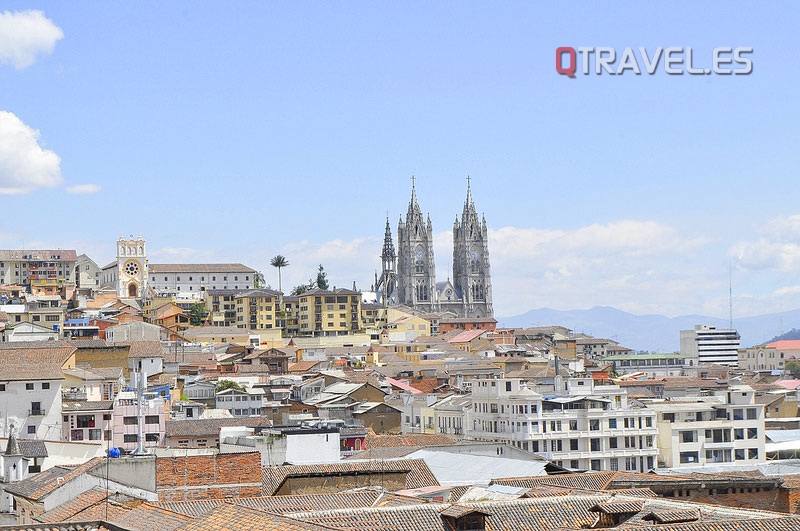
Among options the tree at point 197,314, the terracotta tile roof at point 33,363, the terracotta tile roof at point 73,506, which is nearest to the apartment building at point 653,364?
the tree at point 197,314

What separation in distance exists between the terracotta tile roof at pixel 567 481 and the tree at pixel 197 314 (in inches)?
4976

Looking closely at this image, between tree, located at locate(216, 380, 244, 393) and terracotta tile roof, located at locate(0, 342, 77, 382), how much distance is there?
45.6 ft

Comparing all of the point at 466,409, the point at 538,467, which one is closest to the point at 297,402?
the point at 466,409

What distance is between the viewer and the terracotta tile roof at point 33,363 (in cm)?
6294

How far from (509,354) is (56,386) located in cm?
8667

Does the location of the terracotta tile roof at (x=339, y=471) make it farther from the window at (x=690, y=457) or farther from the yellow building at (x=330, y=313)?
the yellow building at (x=330, y=313)

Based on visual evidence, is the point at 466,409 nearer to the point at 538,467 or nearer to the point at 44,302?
the point at 538,467

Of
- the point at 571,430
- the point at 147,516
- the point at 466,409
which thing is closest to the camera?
the point at 147,516

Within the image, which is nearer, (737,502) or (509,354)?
(737,502)

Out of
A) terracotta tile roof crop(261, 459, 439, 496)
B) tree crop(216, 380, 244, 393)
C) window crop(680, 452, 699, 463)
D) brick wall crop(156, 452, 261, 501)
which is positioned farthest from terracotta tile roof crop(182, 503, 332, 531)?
tree crop(216, 380, 244, 393)

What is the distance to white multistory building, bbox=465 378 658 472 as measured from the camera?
2987 inches

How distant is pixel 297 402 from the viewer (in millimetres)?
89750

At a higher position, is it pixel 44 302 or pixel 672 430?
pixel 44 302

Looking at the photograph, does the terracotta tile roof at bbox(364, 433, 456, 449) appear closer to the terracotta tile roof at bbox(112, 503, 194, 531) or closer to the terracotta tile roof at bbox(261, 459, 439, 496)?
the terracotta tile roof at bbox(261, 459, 439, 496)
